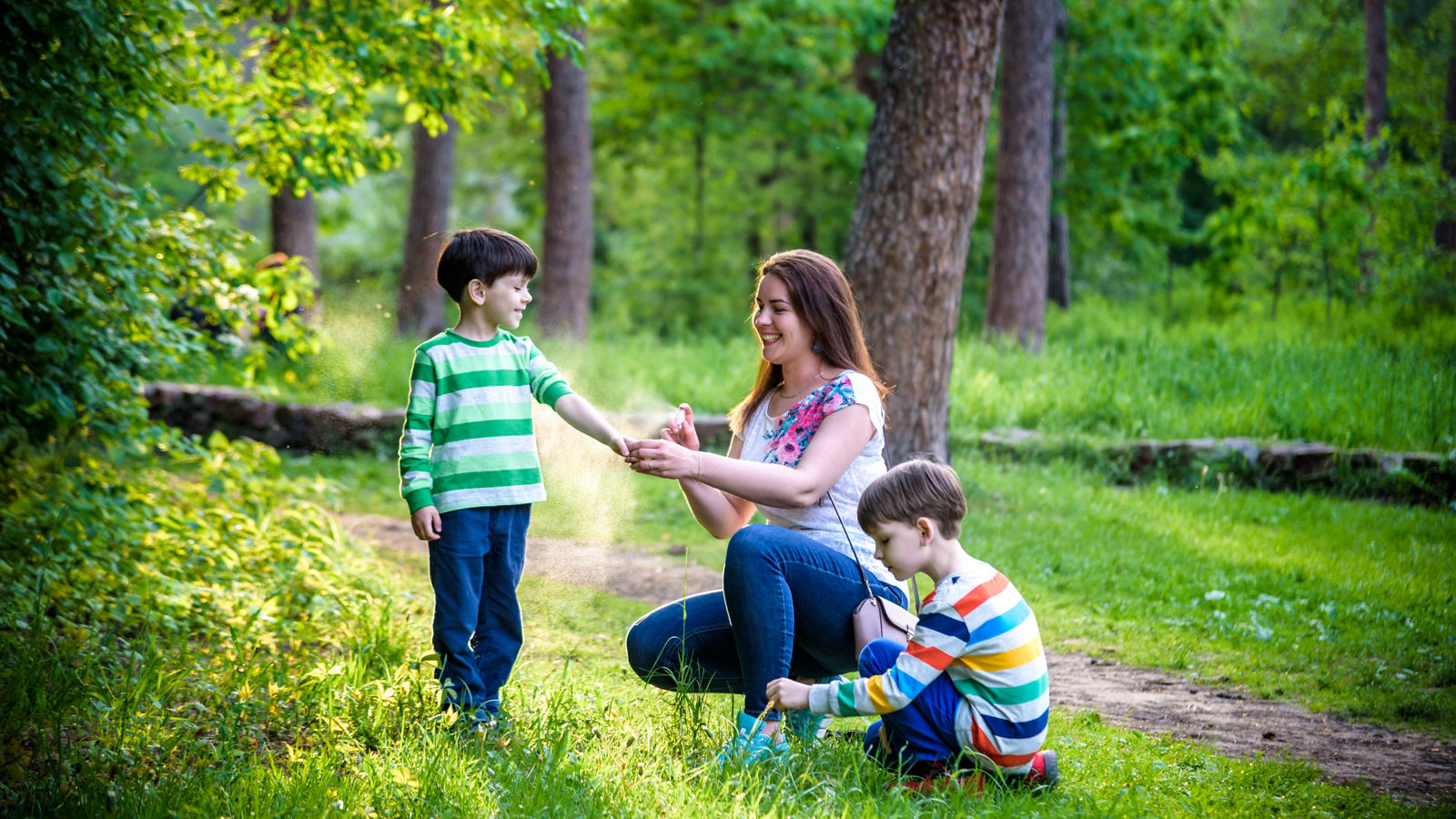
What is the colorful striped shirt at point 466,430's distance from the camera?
129 inches

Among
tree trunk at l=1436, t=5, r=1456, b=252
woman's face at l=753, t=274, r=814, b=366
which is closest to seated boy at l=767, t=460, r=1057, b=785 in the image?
woman's face at l=753, t=274, r=814, b=366

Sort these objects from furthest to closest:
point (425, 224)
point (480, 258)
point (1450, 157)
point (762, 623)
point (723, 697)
Result: point (425, 224) → point (1450, 157) → point (723, 697) → point (480, 258) → point (762, 623)

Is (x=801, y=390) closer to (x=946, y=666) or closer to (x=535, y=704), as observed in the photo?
(x=946, y=666)

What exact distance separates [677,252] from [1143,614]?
48.3 feet

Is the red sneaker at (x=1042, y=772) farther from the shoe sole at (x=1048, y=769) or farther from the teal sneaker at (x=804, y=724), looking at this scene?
the teal sneaker at (x=804, y=724)

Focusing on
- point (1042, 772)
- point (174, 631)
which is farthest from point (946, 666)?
point (174, 631)

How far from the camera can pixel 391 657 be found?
404cm

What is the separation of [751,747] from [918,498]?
0.83m

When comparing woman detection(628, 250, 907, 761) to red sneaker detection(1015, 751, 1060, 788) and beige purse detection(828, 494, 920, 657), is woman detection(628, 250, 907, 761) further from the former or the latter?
red sneaker detection(1015, 751, 1060, 788)

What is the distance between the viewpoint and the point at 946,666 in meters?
2.71

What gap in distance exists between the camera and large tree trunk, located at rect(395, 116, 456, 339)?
45.5 feet

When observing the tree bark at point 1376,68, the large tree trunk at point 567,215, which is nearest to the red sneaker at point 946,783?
the large tree trunk at point 567,215

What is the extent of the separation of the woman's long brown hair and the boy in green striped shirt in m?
0.69

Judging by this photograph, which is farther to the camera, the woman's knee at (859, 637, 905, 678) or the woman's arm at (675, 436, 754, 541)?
A: the woman's arm at (675, 436, 754, 541)
